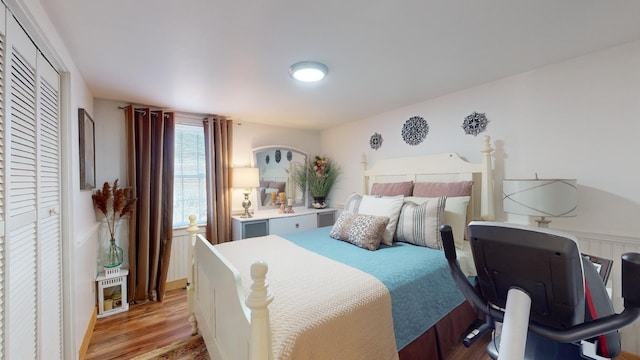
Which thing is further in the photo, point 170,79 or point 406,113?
point 406,113

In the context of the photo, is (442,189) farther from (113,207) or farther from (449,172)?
(113,207)

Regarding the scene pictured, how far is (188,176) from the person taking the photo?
10.9ft

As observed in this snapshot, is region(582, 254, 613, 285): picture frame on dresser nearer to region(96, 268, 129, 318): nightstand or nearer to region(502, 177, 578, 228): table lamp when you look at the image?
region(502, 177, 578, 228): table lamp

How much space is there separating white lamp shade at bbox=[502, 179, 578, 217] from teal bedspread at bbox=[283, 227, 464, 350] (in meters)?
0.70

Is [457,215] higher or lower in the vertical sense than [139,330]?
higher

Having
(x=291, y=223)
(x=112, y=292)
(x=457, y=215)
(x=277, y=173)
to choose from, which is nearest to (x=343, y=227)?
(x=457, y=215)

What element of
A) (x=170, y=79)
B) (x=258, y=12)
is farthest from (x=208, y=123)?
(x=258, y=12)

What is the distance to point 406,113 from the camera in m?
3.16

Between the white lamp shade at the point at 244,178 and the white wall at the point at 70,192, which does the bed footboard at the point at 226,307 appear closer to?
the white wall at the point at 70,192

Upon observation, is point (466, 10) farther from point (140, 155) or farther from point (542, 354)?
point (140, 155)

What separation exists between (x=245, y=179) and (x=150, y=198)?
3.52 ft

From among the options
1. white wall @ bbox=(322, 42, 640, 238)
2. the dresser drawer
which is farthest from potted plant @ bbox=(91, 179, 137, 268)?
white wall @ bbox=(322, 42, 640, 238)

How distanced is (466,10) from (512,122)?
1.40 meters

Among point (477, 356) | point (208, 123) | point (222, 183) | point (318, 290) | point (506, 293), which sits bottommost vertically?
point (477, 356)
